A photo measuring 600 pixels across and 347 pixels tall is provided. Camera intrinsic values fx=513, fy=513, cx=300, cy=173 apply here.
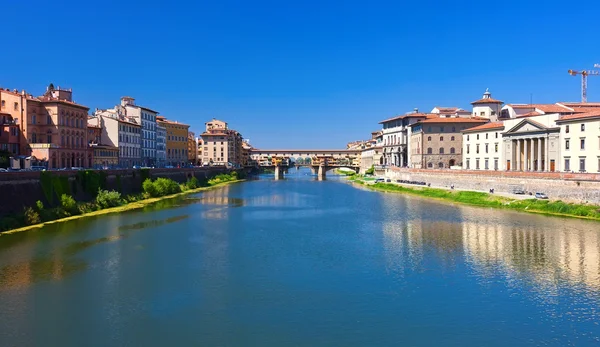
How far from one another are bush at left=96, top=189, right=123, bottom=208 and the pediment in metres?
42.5

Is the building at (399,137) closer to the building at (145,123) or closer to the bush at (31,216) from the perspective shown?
the building at (145,123)

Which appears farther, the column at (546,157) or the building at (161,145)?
the building at (161,145)

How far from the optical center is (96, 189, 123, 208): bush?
1732 inches

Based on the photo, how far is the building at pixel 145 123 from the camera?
85.5m

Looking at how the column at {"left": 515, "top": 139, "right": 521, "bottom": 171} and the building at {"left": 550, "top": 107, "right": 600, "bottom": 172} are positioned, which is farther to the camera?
the column at {"left": 515, "top": 139, "right": 521, "bottom": 171}

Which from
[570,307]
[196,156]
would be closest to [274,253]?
[570,307]

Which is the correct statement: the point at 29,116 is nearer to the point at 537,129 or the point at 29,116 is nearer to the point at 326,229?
the point at 326,229

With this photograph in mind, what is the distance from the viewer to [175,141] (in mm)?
108375

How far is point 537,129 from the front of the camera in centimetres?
Result: 5403

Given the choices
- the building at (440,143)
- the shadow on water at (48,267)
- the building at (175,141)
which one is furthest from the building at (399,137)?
the shadow on water at (48,267)

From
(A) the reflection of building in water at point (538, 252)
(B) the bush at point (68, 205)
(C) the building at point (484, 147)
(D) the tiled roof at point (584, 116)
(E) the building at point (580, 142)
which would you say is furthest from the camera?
(C) the building at point (484, 147)

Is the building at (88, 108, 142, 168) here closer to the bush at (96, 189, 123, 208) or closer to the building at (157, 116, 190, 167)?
the building at (157, 116, 190, 167)

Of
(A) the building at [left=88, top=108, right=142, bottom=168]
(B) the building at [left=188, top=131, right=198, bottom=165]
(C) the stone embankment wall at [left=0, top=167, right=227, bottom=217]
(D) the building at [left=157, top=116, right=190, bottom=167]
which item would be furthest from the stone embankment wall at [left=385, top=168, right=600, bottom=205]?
(B) the building at [left=188, top=131, right=198, bottom=165]

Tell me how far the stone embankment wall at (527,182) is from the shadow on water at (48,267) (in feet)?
117
